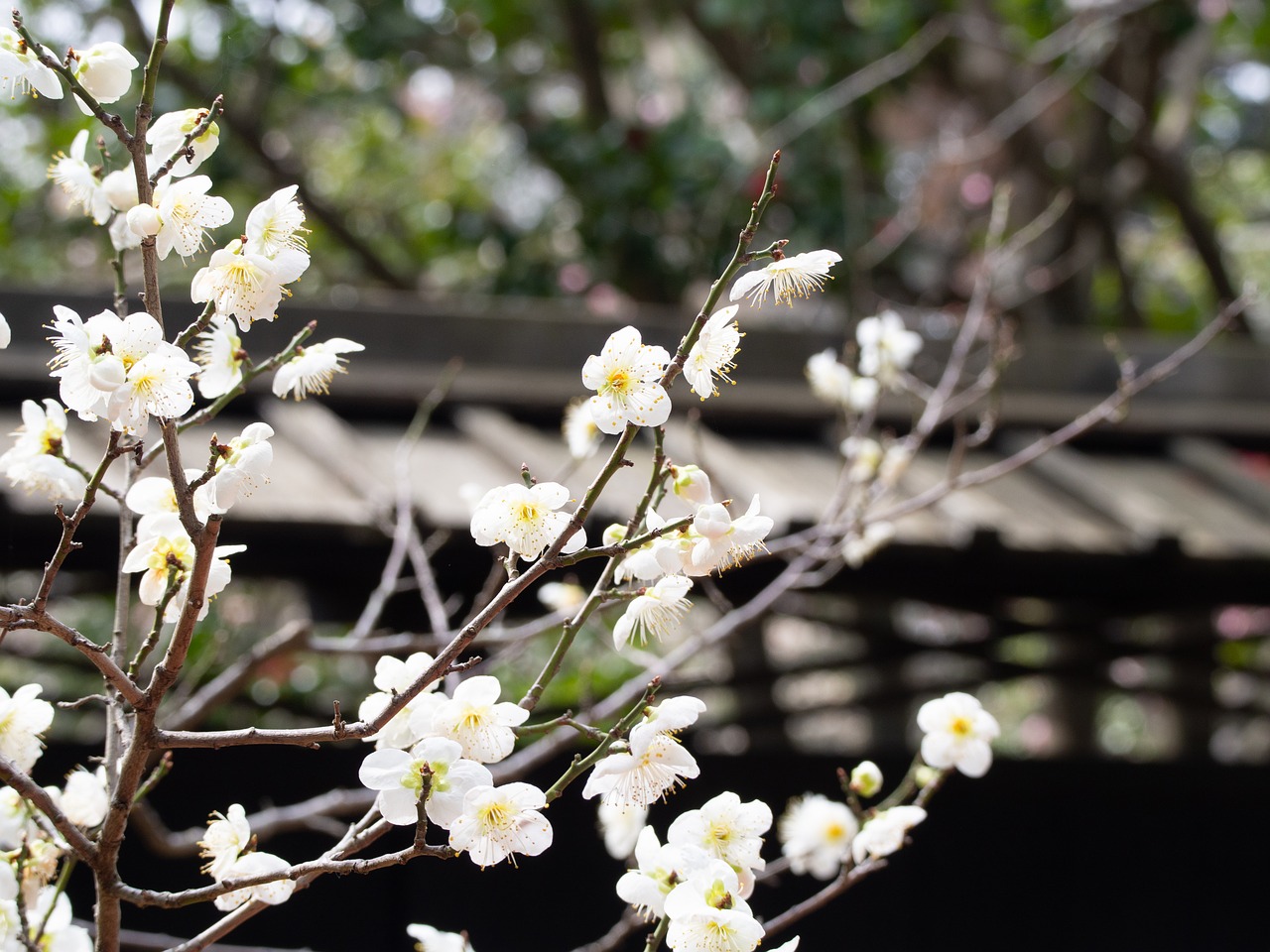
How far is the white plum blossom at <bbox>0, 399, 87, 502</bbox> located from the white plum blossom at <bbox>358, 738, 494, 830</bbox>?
320 mm

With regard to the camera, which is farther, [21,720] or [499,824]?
[21,720]

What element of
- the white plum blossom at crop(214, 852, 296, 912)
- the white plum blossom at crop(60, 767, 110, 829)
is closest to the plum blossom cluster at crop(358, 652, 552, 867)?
the white plum blossom at crop(214, 852, 296, 912)

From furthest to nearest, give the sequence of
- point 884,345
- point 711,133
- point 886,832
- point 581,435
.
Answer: point 711,133
point 884,345
point 581,435
point 886,832

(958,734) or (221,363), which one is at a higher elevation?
(221,363)

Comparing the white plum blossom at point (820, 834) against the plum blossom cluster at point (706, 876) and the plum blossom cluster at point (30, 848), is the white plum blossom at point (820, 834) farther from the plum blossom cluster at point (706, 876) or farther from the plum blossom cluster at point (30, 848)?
the plum blossom cluster at point (30, 848)

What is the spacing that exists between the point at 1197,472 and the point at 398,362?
62.3 inches

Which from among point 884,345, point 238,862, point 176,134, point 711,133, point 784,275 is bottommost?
point 238,862

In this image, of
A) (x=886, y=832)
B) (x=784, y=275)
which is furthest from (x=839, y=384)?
(x=784, y=275)

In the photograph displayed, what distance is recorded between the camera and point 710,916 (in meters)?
0.73

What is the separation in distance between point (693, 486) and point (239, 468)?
11.0 inches

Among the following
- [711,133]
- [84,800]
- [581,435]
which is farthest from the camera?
[711,133]

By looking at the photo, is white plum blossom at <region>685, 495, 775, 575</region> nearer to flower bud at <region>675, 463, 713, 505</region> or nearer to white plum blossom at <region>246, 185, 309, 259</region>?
flower bud at <region>675, 463, 713, 505</region>

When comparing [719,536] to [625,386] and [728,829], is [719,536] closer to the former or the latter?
[625,386]

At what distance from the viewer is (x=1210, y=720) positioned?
393 cm
